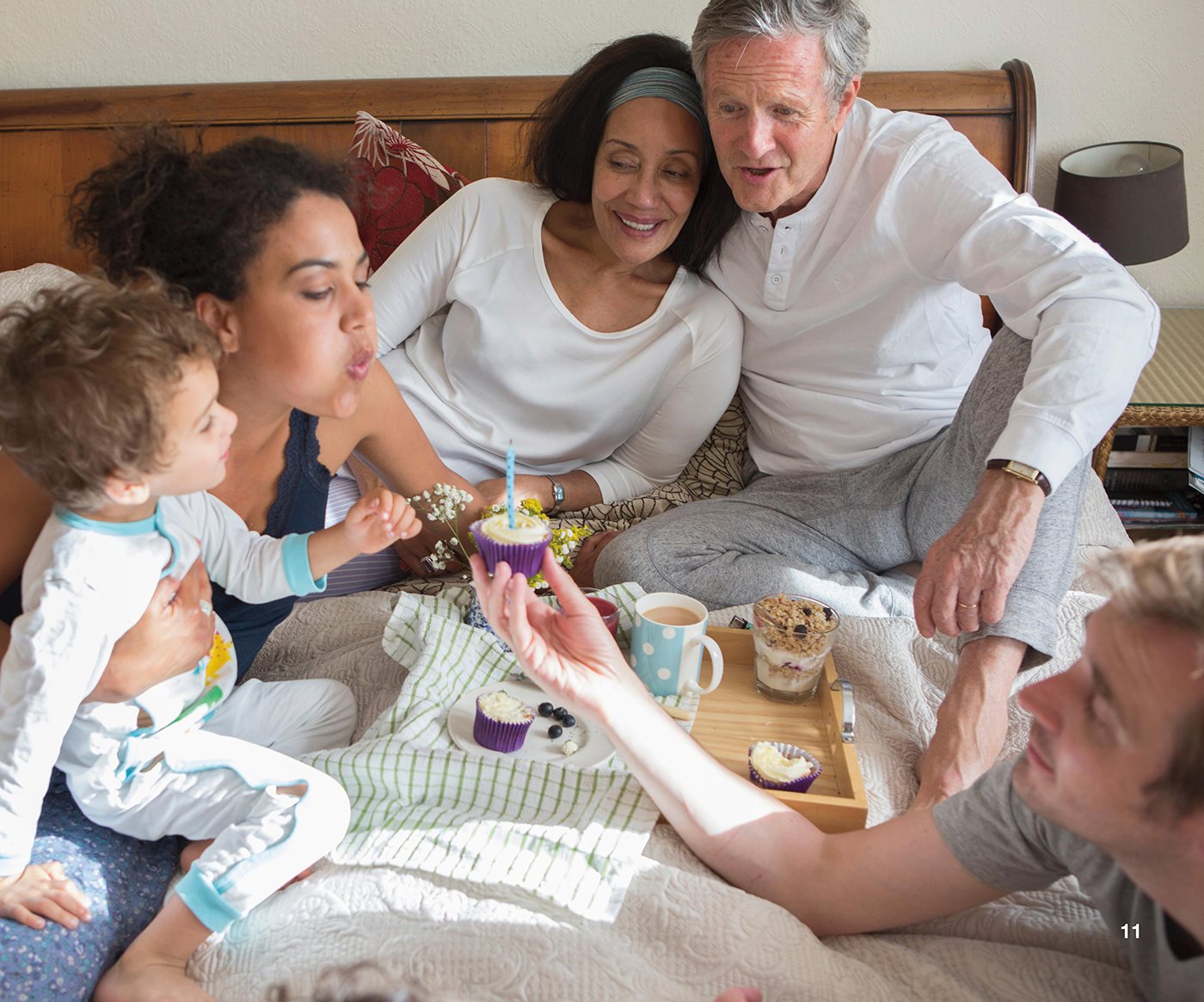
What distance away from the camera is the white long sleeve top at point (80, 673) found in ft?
4.10

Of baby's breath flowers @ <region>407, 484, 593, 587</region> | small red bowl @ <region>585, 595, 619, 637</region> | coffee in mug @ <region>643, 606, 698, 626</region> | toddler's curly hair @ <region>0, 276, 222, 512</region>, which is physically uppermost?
toddler's curly hair @ <region>0, 276, 222, 512</region>

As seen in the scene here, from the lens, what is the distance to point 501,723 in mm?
1691

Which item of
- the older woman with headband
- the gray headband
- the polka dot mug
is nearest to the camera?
the polka dot mug

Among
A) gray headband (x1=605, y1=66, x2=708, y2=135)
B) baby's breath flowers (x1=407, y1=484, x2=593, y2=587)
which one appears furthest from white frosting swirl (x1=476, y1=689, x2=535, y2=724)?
gray headband (x1=605, y1=66, x2=708, y2=135)

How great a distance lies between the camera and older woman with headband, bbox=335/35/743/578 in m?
2.50

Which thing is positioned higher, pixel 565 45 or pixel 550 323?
pixel 565 45

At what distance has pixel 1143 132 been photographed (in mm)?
3252

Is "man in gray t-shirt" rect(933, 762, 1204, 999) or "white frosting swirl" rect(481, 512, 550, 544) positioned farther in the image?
"white frosting swirl" rect(481, 512, 550, 544)

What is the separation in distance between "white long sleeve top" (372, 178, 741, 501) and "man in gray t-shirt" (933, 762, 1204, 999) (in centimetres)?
140

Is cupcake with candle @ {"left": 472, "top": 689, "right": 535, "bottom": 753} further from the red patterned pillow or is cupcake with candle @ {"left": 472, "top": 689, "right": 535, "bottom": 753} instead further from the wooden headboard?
the wooden headboard

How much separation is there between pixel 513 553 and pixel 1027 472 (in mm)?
862

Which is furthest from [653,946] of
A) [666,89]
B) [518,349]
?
[666,89]

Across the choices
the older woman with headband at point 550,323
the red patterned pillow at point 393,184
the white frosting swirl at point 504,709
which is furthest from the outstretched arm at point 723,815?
the red patterned pillow at point 393,184

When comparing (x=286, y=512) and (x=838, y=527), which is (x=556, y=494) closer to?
(x=838, y=527)
